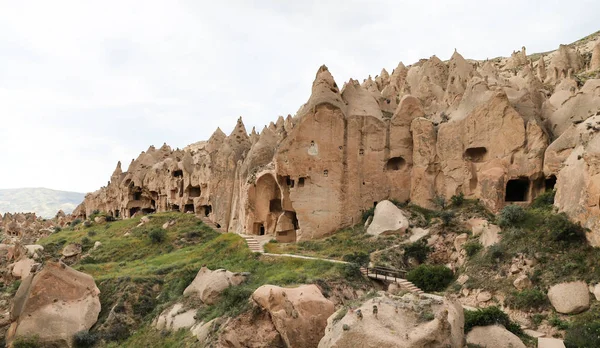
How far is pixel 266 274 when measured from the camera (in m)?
26.8

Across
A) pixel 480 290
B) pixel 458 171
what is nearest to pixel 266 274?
pixel 480 290

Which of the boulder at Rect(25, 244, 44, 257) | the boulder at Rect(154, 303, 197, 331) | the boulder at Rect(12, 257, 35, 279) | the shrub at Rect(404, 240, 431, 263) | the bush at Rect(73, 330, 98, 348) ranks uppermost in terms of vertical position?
the shrub at Rect(404, 240, 431, 263)

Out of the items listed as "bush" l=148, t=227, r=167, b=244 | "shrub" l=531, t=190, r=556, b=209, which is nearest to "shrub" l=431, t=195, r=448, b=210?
"shrub" l=531, t=190, r=556, b=209

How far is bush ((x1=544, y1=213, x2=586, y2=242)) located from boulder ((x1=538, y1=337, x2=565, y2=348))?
615 centimetres

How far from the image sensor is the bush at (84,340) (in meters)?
25.6

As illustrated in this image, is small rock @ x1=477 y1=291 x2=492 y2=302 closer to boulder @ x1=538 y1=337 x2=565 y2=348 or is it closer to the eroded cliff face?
boulder @ x1=538 y1=337 x2=565 y2=348

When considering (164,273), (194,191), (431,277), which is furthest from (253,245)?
(194,191)

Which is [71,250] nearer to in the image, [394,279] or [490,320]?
[394,279]

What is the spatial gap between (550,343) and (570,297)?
2.98 m

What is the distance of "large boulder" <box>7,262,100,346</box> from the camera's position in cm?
2572

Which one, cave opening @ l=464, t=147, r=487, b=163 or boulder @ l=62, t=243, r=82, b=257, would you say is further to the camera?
boulder @ l=62, t=243, r=82, b=257

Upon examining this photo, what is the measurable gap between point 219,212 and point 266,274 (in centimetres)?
2214

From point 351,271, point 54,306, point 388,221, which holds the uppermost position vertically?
point 388,221

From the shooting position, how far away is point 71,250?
4491 centimetres
